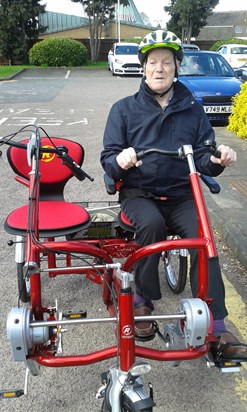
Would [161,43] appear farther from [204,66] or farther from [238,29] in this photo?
[238,29]

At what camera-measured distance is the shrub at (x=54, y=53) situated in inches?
1128

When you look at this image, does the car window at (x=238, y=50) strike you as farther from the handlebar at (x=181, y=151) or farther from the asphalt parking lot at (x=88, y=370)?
the handlebar at (x=181, y=151)

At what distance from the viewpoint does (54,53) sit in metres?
28.7

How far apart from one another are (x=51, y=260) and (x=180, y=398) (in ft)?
4.16

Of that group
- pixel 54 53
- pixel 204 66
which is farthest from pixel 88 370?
pixel 54 53

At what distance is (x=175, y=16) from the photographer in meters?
Answer: 40.5

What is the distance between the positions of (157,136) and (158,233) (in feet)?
2.31

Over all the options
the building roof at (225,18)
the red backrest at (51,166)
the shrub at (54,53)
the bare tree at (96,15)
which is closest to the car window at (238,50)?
the shrub at (54,53)

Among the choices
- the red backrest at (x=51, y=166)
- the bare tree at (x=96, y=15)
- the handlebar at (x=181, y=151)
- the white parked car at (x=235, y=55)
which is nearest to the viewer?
the handlebar at (x=181, y=151)

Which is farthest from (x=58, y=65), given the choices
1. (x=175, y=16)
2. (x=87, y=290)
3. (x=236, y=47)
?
(x=87, y=290)

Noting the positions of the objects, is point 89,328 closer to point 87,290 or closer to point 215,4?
point 87,290

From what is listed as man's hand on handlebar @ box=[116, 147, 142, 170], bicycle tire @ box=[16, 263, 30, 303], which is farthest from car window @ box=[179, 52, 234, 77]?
man's hand on handlebar @ box=[116, 147, 142, 170]

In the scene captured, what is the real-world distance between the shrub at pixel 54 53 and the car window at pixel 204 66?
19995 mm

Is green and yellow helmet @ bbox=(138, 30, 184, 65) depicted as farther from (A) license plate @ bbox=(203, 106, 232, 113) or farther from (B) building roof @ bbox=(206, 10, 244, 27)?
(B) building roof @ bbox=(206, 10, 244, 27)
